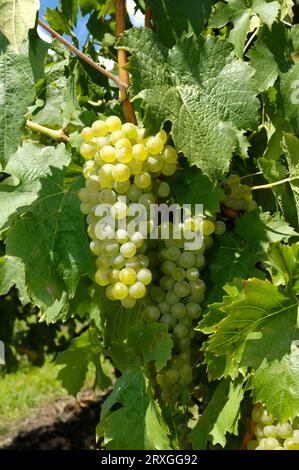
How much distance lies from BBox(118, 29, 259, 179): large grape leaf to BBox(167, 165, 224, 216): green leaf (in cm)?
11

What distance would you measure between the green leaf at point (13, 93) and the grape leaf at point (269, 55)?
0.48 meters

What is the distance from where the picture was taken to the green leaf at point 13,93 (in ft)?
3.62

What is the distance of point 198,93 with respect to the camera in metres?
1.24

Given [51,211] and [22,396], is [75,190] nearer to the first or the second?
[51,211]

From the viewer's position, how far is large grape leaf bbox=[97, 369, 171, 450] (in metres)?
1.27

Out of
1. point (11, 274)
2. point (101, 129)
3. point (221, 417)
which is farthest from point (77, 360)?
point (101, 129)

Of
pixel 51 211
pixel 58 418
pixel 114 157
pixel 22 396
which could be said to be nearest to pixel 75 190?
pixel 51 211

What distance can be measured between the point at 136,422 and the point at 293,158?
24.6 inches

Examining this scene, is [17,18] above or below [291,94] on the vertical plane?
above

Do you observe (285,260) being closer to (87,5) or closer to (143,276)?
(143,276)

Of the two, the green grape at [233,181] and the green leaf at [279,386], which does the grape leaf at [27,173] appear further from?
the green leaf at [279,386]

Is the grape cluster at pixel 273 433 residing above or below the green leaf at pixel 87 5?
below

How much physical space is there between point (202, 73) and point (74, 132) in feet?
1.22

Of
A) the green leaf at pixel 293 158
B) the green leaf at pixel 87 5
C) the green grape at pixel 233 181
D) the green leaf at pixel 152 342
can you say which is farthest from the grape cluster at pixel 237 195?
the green leaf at pixel 87 5
